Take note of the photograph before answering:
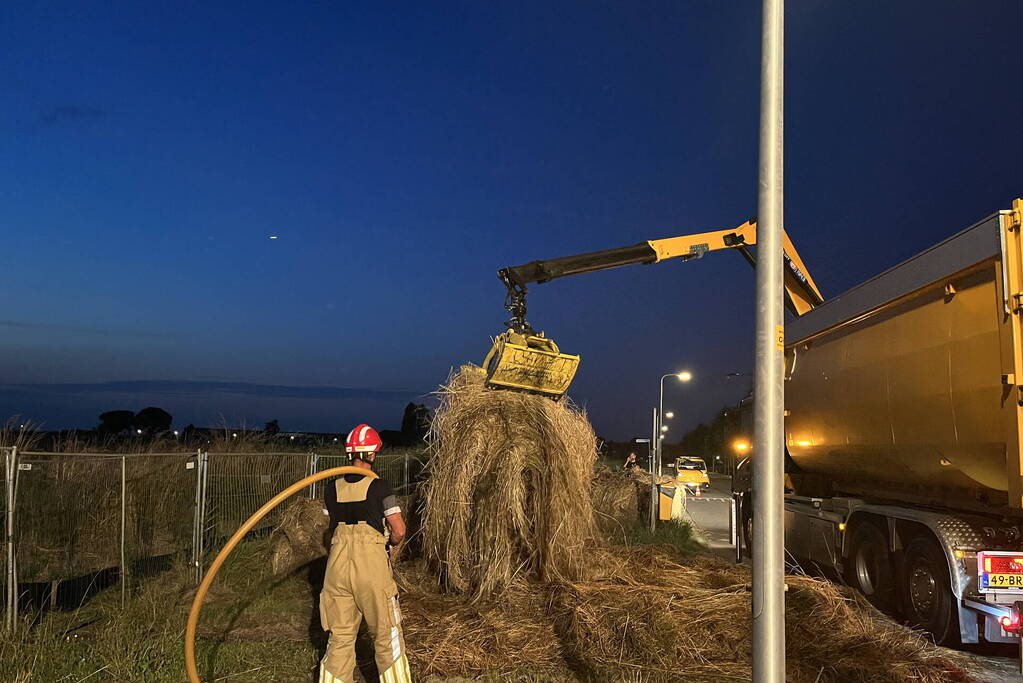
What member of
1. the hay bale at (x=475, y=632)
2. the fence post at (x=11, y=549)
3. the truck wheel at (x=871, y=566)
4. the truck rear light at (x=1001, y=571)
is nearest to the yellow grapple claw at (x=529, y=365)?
the hay bale at (x=475, y=632)

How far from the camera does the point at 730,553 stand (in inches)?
646

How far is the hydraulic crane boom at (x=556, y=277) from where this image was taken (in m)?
10.1

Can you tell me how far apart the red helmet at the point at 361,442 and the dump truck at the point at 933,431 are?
2.88 meters

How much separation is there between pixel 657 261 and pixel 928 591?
602 cm

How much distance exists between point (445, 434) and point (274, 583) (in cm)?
314

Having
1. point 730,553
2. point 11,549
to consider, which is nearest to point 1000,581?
point 730,553

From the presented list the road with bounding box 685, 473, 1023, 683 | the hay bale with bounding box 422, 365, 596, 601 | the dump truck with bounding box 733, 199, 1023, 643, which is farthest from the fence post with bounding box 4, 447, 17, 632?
the road with bounding box 685, 473, 1023, 683

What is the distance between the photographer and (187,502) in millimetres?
13695

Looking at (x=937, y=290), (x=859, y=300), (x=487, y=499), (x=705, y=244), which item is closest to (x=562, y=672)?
(x=487, y=499)

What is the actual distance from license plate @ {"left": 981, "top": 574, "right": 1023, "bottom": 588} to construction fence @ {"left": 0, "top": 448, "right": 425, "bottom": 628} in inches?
270

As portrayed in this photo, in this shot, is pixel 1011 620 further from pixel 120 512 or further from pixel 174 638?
pixel 120 512

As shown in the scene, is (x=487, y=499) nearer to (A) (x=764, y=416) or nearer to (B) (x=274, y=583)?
(B) (x=274, y=583)

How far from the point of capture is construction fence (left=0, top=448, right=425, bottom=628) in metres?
11.4

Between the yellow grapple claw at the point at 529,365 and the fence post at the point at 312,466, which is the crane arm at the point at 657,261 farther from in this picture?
the fence post at the point at 312,466
